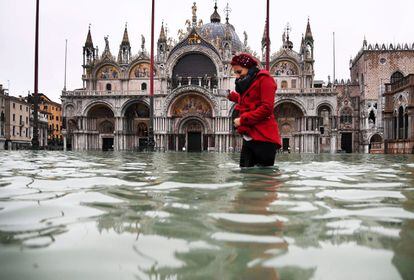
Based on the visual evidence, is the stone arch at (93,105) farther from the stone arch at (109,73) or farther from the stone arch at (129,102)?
the stone arch at (109,73)

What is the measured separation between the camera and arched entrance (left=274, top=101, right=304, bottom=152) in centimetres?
3894

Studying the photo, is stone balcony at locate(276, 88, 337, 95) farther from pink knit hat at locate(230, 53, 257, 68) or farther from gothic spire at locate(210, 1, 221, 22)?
pink knit hat at locate(230, 53, 257, 68)

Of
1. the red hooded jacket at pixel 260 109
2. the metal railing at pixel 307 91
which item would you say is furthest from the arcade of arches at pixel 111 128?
the red hooded jacket at pixel 260 109

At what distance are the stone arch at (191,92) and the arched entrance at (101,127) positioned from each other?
675 cm

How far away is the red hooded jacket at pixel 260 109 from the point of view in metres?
5.95

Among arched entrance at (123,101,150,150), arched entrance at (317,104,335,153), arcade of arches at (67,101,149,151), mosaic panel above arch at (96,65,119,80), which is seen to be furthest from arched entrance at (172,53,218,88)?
arched entrance at (317,104,335,153)

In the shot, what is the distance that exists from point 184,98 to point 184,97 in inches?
5.9

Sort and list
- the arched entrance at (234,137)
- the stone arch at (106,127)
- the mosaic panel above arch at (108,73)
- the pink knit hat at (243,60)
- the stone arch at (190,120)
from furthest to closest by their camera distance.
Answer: the stone arch at (106,127), the mosaic panel above arch at (108,73), the stone arch at (190,120), the arched entrance at (234,137), the pink knit hat at (243,60)

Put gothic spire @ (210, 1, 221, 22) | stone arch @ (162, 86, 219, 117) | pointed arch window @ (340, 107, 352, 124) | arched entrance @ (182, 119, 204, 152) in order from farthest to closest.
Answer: gothic spire @ (210, 1, 221, 22) < pointed arch window @ (340, 107, 352, 124) < arched entrance @ (182, 119, 204, 152) < stone arch @ (162, 86, 219, 117)

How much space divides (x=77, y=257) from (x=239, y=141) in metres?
37.9

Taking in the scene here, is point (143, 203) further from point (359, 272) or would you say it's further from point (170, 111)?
point (170, 111)

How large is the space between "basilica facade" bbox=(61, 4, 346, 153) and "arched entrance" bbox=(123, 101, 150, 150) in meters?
0.10

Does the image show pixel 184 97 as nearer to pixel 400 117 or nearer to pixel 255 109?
pixel 400 117

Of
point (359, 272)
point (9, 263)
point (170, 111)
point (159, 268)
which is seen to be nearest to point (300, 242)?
point (359, 272)
